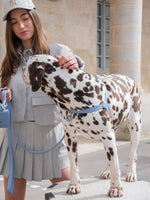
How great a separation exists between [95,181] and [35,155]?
43cm

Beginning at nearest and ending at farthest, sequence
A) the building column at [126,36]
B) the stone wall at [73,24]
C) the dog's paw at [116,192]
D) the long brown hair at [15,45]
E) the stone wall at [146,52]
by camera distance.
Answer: the dog's paw at [116,192] → the long brown hair at [15,45] → the building column at [126,36] → the stone wall at [73,24] → the stone wall at [146,52]

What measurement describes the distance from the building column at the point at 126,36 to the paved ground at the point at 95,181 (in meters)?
1.65

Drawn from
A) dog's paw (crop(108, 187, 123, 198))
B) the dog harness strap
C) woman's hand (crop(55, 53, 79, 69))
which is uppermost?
woman's hand (crop(55, 53, 79, 69))

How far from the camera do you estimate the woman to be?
2.09m

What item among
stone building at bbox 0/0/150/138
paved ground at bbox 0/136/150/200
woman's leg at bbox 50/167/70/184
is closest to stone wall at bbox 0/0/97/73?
stone building at bbox 0/0/150/138

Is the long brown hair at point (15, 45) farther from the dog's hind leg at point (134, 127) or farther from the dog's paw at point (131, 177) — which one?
the dog's paw at point (131, 177)

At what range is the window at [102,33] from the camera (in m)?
9.01

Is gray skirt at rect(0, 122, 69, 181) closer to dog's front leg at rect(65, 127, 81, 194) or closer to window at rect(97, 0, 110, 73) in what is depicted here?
dog's front leg at rect(65, 127, 81, 194)

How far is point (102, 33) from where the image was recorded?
9.09 metres

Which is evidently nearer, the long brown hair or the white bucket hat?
the white bucket hat

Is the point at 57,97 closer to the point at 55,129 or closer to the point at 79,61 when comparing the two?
the point at 79,61

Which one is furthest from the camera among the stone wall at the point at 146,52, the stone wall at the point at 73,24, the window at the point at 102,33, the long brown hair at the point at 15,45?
the stone wall at the point at 146,52

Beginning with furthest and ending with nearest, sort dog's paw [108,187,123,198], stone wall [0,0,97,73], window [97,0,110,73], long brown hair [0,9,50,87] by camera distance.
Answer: window [97,0,110,73]
stone wall [0,0,97,73]
long brown hair [0,9,50,87]
dog's paw [108,187,123,198]

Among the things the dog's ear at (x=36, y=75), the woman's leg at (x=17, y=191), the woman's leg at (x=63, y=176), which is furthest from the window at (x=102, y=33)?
the dog's ear at (x=36, y=75)
